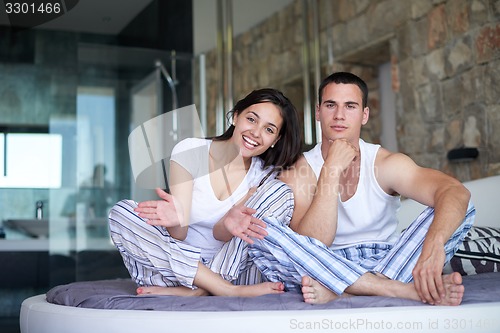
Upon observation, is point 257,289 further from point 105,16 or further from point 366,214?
point 105,16

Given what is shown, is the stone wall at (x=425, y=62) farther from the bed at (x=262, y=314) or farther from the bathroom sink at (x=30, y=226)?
the bed at (x=262, y=314)

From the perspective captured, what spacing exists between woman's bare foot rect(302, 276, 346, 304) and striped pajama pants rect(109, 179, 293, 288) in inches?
Answer: 8.3

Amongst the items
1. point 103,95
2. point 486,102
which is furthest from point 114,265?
point 486,102

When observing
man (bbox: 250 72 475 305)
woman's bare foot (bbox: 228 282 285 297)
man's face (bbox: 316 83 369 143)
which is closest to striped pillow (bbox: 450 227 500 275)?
man (bbox: 250 72 475 305)

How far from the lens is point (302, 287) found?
1834mm

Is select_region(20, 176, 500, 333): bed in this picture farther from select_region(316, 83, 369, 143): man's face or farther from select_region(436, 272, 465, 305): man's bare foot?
select_region(316, 83, 369, 143): man's face

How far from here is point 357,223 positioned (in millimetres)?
2260

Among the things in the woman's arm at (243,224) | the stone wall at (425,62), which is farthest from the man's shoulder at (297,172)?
the stone wall at (425,62)

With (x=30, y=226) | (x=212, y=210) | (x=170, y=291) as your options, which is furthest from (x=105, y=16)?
(x=170, y=291)

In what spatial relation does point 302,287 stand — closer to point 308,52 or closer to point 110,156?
point 110,156

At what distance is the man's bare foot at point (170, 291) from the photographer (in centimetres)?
201

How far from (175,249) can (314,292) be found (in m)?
0.43

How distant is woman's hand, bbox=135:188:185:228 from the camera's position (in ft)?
6.32

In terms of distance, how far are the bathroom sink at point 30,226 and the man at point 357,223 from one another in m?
2.13
